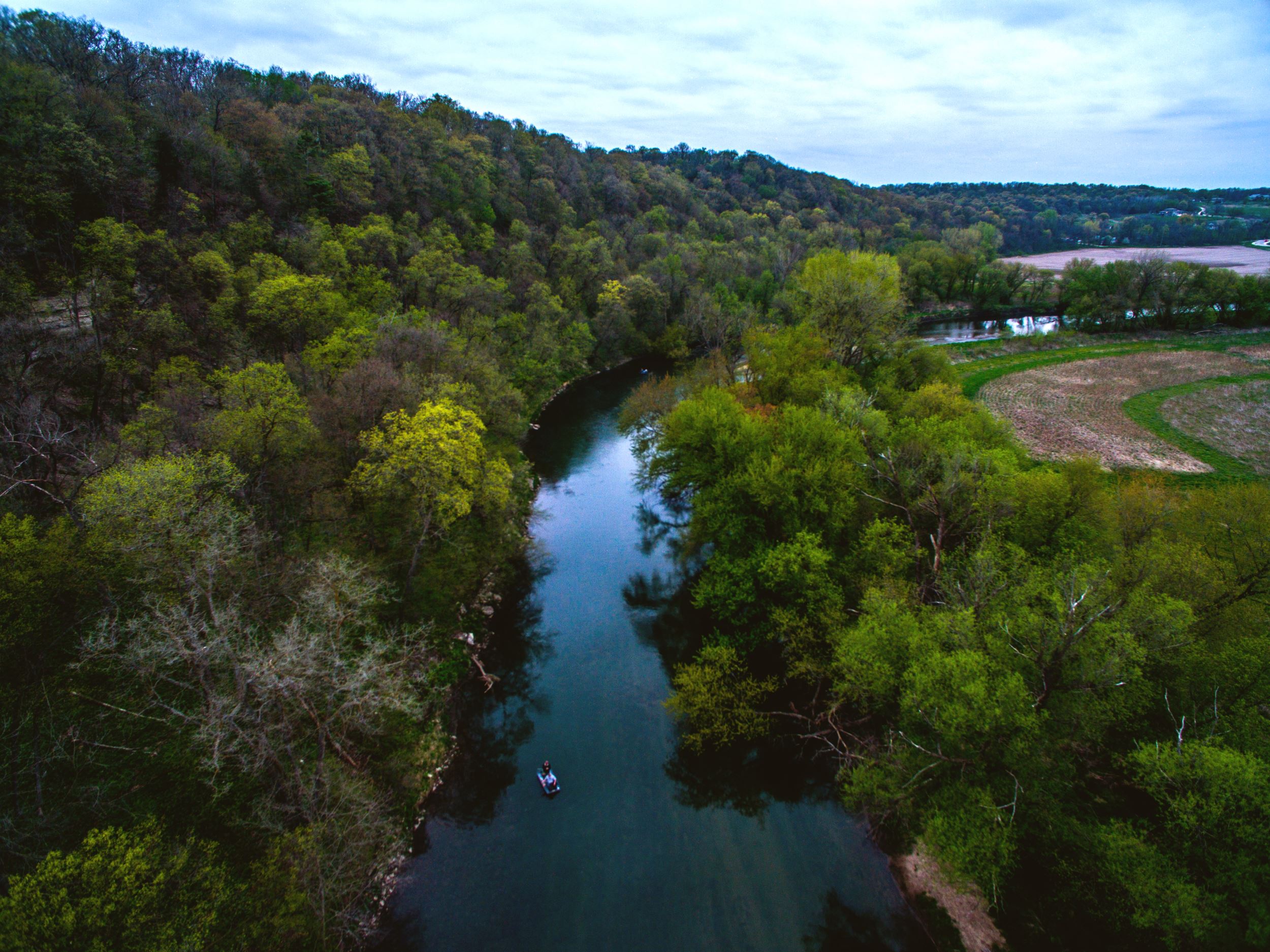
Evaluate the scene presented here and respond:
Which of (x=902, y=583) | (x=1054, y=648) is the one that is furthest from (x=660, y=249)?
(x=1054, y=648)

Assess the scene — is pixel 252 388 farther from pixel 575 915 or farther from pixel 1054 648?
pixel 1054 648

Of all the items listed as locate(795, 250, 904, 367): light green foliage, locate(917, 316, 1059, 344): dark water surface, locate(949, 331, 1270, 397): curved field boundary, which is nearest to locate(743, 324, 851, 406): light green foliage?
locate(795, 250, 904, 367): light green foliage

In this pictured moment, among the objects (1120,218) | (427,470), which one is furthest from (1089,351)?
(1120,218)

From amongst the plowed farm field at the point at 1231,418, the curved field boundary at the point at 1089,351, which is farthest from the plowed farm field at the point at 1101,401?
the plowed farm field at the point at 1231,418

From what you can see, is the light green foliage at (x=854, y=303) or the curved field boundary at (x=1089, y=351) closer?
the light green foliage at (x=854, y=303)

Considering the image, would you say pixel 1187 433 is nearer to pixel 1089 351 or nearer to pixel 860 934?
pixel 1089 351

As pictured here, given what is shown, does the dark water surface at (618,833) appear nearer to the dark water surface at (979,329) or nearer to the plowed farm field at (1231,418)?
the plowed farm field at (1231,418)

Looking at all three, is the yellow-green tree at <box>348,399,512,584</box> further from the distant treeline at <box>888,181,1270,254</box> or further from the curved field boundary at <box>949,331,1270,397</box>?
the distant treeline at <box>888,181,1270,254</box>

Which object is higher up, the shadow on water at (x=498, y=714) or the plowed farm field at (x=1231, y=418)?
the plowed farm field at (x=1231, y=418)
